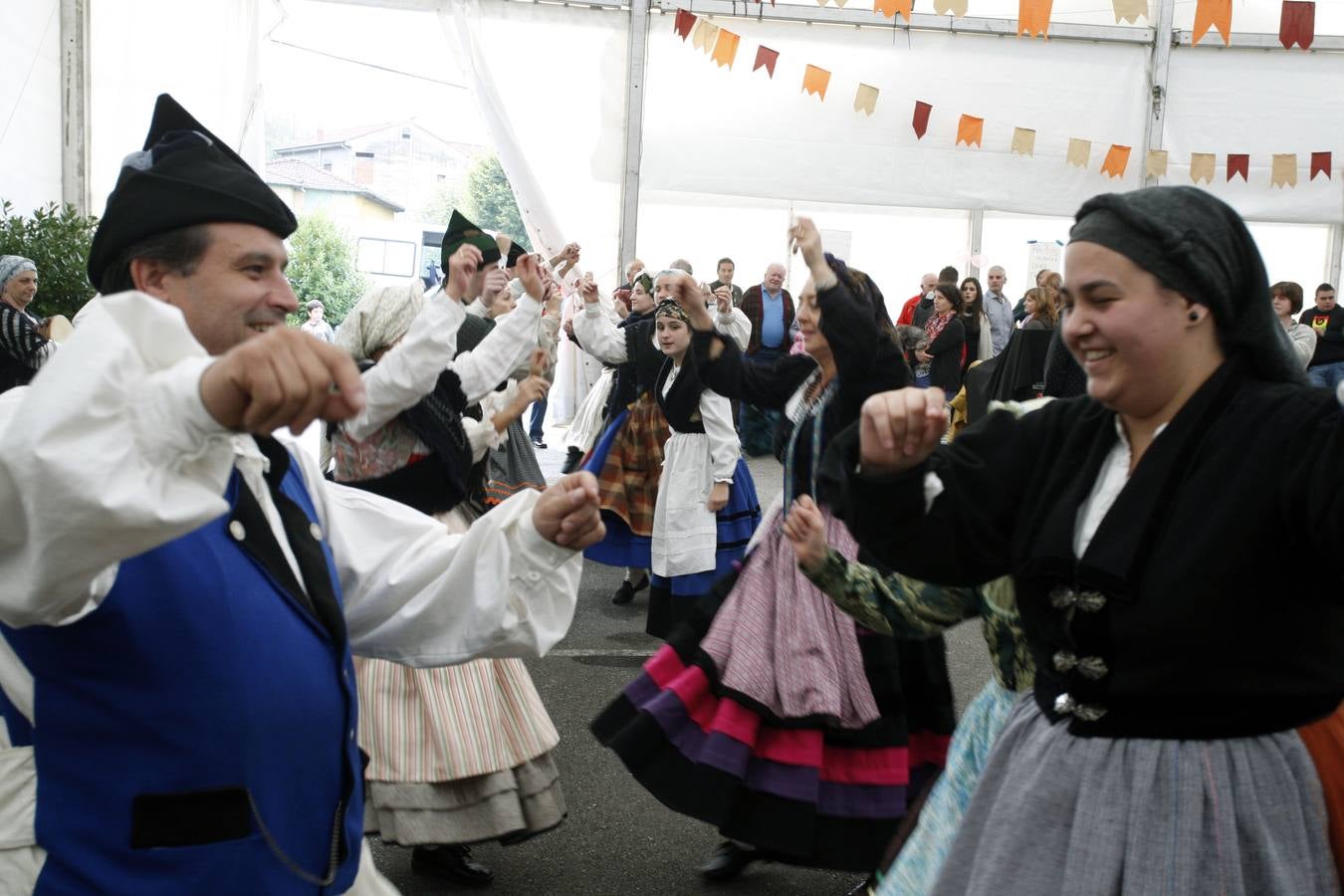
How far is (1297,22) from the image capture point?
37.1 ft

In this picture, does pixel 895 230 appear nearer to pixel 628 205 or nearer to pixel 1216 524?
pixel 628 205

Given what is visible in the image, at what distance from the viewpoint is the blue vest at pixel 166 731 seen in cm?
138

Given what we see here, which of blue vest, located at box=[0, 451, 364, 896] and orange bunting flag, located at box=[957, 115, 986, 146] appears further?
orange bunting flag, located at box=[957, 115, 986, 146]

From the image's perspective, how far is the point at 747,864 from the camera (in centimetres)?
363

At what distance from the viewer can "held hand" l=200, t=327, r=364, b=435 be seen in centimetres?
108

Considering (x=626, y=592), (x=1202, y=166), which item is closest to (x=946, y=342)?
(x=1202, y=166)

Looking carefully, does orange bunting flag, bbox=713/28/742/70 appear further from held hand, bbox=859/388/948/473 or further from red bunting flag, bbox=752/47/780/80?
held hand, bbox=859/388/948/473

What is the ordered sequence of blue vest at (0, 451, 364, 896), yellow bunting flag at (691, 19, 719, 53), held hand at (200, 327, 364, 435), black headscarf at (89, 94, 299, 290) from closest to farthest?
held hand at (200, 327, 364, 435)
blue vest at (0, 451, 364, 896)
black headscarf at (89, 94, 299, 290)
yellow bunting flag at (691, 19, 719, 53)

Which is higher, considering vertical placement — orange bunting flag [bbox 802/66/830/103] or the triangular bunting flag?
the triangular bunting flag

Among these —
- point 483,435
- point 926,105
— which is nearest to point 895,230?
point 926,105

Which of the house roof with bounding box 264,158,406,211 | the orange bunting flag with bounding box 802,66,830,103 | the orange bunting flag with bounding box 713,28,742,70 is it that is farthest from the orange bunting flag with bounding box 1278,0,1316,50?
the house roof with bounding box 264,158,406,211

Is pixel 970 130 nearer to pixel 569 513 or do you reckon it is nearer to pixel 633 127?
pixel 633 127

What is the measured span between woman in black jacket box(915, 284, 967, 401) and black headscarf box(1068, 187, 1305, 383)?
9.75 metres

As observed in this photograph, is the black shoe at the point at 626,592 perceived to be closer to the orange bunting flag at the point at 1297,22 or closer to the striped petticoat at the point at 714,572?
the striped petticoat at the point at 714,572
